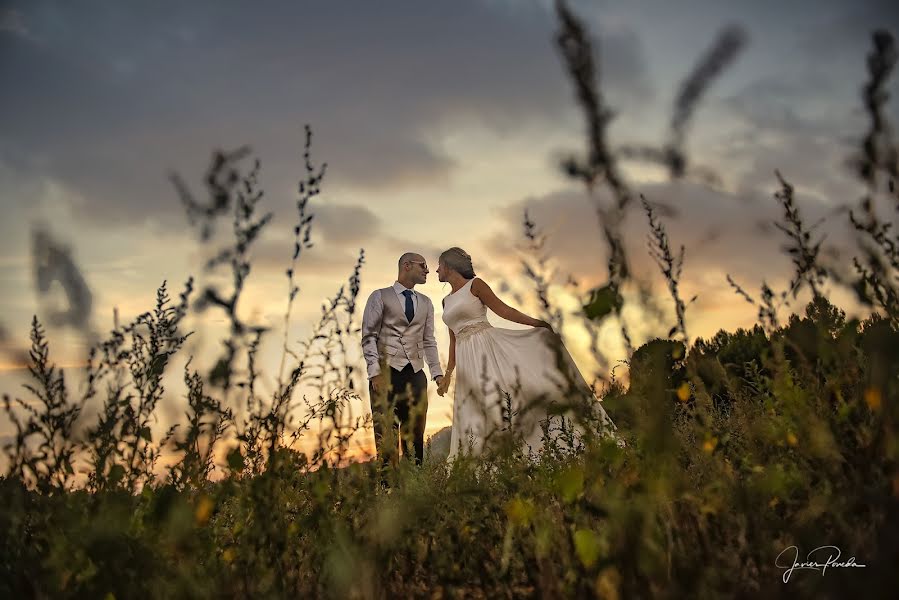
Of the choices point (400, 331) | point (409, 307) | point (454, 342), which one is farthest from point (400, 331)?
point (454, 342)

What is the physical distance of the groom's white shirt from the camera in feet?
23.1

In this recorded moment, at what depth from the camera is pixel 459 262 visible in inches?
287

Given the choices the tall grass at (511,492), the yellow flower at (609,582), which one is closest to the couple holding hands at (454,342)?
the tall grass at (511,492)

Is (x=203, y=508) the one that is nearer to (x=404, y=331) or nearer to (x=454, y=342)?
(x=404, y=331)

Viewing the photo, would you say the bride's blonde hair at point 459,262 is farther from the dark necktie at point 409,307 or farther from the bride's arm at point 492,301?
the dark necktie at point 409,307

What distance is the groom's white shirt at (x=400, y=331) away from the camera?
7035 mm

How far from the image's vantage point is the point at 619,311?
62.0 inches

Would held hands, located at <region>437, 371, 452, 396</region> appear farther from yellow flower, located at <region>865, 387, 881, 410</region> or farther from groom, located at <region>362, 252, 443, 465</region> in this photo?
yellow flower, located at <region>865, 387, 881, 410</region>

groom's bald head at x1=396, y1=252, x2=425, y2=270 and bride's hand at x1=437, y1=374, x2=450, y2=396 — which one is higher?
groom's bald head at x1=396, y1=252, x2=425, y2=270

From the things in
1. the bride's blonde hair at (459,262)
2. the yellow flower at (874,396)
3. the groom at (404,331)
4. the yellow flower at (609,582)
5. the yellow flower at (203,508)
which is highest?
the bride's blonde hair at (459,262)

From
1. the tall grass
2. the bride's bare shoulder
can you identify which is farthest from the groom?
the tall grass

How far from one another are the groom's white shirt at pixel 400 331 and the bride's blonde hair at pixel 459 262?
536mm

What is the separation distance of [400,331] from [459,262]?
0.99 metres

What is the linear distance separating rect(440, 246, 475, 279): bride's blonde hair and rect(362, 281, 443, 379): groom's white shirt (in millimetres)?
536
